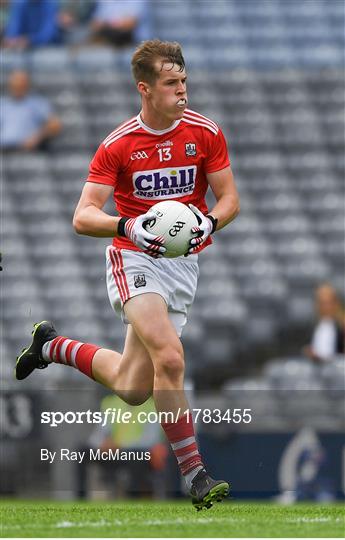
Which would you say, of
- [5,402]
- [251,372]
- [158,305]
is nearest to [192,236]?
[158,305]

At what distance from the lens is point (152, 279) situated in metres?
6.04

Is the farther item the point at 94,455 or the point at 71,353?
the point at 94,455

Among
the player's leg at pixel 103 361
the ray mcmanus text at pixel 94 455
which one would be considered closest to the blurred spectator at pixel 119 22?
the ray mcmanus text at pixel 94 455

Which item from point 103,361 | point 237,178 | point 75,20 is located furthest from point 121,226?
point 75,20

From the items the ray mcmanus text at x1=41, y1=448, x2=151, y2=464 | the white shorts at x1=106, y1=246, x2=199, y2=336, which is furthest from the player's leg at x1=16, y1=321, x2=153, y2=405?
the ray mcmanus text at x1=41, y1=448, x2=151, y2=464

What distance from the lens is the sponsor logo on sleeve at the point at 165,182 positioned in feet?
19.9

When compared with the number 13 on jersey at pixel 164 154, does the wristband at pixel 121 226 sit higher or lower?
lower

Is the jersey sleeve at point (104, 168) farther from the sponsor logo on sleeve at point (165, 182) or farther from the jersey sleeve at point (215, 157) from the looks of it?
the jersey sleeve at point (215, 157)

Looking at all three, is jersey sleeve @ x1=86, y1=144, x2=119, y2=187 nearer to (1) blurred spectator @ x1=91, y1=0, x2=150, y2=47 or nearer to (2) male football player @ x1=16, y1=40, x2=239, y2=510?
(2) male football player @ x1=16, y1=40, x2=239, y2=510

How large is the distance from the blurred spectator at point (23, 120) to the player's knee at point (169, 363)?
862 centimetres

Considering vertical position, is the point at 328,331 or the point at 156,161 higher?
the point at 156,161

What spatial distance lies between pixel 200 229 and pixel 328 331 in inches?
202

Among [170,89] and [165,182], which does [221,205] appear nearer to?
[165,182]

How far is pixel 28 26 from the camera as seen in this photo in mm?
14906
